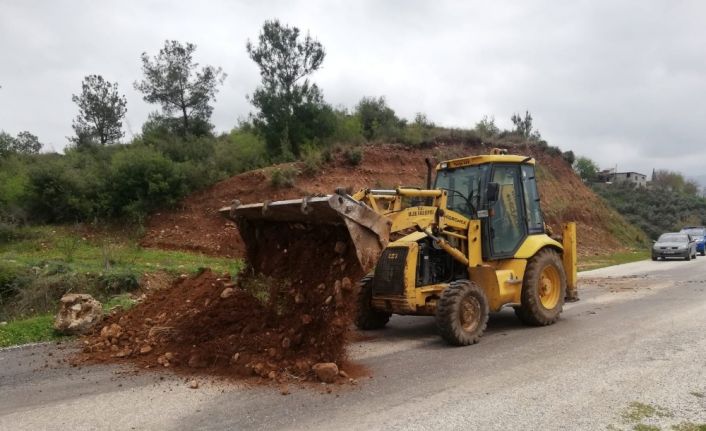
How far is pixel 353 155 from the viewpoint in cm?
2522

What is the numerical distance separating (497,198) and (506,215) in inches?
32.5

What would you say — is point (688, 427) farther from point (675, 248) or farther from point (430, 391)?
point (675, 248)

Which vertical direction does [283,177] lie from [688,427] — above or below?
above

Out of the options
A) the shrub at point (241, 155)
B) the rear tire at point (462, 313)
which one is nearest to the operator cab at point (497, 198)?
the rear tire at point (462, 313)

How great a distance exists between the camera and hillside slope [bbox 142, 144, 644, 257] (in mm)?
20391

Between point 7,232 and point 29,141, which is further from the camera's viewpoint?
point 29,141

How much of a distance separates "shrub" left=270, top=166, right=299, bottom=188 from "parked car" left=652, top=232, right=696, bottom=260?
17.2 m

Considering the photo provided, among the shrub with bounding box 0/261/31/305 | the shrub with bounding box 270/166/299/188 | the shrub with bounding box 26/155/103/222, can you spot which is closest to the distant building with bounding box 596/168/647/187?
the shrub with bounding box 270/166/299/188

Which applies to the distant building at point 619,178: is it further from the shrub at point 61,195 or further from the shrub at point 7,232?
the shrub at point 7,232

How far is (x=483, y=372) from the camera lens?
6.47 meters

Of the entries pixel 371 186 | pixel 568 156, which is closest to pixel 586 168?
pixel 568 156

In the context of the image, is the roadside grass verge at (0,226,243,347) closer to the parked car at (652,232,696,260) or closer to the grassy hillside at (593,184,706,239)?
the parked car at (652,232,696,260)

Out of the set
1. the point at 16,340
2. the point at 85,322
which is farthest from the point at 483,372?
the point at 16,340

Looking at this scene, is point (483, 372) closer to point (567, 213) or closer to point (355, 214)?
point (355, 214)
